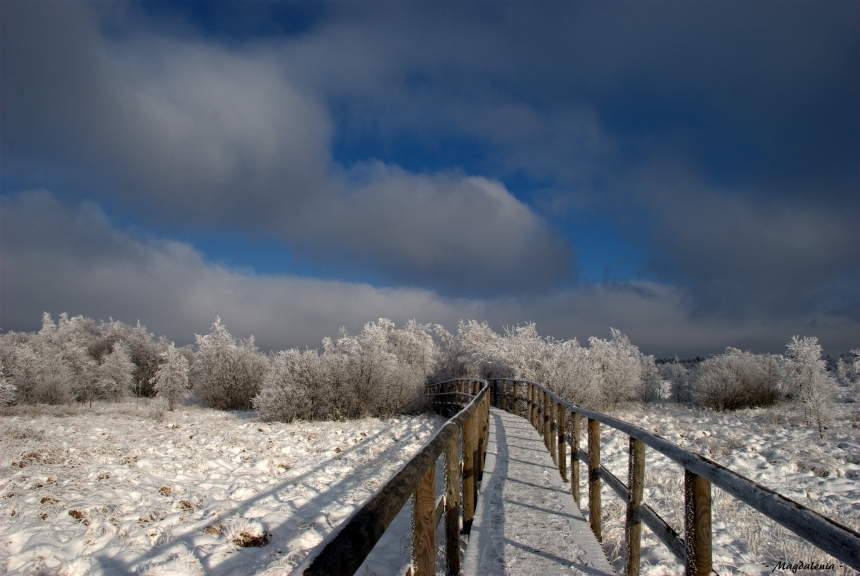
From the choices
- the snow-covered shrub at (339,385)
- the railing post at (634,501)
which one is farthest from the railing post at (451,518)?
the snow-covered shrub at (339,385)

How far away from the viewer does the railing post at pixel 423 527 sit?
208cm

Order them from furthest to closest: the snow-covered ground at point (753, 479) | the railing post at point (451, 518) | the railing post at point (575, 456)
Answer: the railing post at point (575, 456) → the snow-covered ground at point (753, 479) → the railing post at point (451, 518)

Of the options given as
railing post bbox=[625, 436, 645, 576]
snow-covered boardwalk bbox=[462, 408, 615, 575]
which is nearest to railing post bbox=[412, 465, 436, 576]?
snow-covered boardwalk bbox=[462, 408, 615, 575]

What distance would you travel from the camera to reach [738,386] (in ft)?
88.9

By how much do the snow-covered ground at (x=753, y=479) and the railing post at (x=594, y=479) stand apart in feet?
1.90

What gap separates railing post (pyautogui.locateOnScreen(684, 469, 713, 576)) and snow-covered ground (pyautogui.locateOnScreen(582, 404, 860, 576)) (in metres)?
2.40

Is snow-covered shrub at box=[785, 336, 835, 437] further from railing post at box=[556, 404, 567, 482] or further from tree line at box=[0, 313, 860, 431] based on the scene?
railing post at box=[556, 404, 567, 482]

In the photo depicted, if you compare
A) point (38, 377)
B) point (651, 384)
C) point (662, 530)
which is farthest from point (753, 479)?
point (651, 384)

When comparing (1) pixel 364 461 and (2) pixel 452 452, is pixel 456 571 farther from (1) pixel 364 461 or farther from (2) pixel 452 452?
(1) pixel 364 461

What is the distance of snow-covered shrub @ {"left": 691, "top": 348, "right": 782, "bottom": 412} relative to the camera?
89.0ft

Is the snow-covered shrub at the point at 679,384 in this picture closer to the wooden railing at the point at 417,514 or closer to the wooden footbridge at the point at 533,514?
the wooden footbridge at the point at 533,514

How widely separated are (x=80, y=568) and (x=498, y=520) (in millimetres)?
4037

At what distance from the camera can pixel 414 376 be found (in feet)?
70.6

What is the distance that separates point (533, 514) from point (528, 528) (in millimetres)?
380
